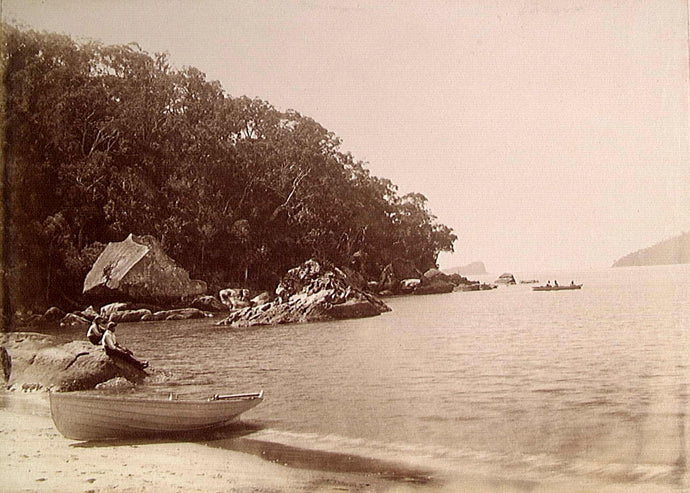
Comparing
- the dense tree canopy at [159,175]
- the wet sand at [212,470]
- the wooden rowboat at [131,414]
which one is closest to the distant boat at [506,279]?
the dense tree canopy at [159,175]

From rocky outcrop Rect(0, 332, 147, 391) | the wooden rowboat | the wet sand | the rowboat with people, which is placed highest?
the rowboat with people

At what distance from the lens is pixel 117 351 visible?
170 inches

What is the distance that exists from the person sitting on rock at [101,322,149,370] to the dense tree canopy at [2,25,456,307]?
0.38 meters

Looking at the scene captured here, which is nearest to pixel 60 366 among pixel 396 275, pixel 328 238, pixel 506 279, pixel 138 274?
pixel 138 274

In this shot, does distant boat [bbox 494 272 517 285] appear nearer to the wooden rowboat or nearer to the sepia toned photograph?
the sepia toned photograph

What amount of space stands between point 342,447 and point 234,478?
603 mm

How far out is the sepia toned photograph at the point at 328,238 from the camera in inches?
149

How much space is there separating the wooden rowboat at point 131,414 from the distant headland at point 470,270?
1575 mm

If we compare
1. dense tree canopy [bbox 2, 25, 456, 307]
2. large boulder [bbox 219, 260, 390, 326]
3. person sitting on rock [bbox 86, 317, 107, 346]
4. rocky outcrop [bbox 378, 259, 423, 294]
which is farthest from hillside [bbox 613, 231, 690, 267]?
person sitting on rock [bbox 86, 317, 107, 346]

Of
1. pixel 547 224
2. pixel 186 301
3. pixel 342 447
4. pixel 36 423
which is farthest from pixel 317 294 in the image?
pixel 36 423

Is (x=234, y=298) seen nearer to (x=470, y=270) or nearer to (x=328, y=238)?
(x=328, y=238)

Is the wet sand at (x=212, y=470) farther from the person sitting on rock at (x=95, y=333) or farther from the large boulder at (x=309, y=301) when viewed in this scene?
the large boulder at (x=309, y=301)

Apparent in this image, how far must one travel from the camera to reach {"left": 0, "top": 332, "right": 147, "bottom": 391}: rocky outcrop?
14.1 feet

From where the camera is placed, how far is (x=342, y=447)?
381 cm
